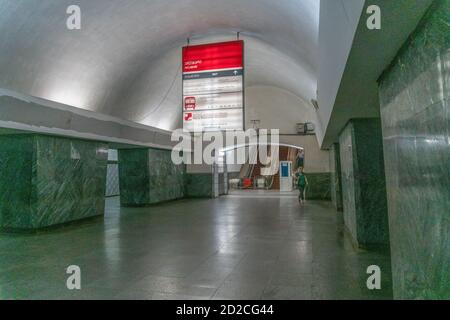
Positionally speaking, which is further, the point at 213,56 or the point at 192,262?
the point at 213,56

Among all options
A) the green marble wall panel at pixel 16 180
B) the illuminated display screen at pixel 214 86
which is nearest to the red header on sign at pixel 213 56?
the illuminated display screen at pixel 214 86

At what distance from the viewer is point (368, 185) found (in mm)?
5965

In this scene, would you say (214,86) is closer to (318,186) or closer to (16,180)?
(16,180)

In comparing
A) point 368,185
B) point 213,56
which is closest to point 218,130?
point 213,56

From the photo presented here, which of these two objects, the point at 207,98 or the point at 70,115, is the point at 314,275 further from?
the point at 70,115

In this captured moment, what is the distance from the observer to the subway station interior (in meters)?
2.35

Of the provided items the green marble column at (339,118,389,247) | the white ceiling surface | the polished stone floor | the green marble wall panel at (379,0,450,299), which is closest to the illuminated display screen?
the white ceiling surface

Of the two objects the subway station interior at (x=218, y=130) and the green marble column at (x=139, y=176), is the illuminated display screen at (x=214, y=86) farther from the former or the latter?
the green marble column at (x=139, y=176)

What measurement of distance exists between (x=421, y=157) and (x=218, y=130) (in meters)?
6.35

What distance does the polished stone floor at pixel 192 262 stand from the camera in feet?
11.9

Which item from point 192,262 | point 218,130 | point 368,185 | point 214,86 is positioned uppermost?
point 214,86

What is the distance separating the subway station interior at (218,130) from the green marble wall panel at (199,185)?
3112 mm

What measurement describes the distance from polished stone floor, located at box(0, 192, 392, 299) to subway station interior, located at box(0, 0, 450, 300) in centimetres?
4


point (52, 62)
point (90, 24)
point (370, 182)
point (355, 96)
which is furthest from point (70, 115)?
point (370, 182)
